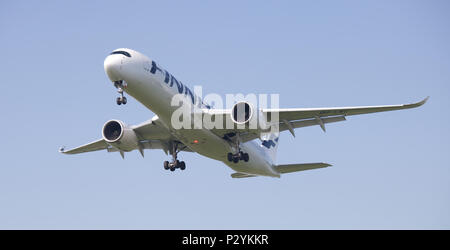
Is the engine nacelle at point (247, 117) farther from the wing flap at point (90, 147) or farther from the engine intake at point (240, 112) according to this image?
the wing flap at point (90, 147)

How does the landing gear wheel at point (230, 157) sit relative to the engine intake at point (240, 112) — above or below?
below

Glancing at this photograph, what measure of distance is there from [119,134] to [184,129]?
14.6 ft

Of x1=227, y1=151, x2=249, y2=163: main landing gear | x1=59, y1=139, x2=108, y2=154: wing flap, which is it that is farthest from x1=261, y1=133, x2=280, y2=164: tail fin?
x1=59, y1=139, x2=108, y2=154: wing flap

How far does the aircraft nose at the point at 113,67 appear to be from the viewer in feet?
83.1

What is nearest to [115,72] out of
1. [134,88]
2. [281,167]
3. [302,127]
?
[134,88]

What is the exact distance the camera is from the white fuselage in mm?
25547

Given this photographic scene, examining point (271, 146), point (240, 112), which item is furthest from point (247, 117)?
point (271, 146)

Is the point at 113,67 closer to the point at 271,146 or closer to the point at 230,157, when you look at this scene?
the point at 230,157

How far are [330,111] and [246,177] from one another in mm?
9095

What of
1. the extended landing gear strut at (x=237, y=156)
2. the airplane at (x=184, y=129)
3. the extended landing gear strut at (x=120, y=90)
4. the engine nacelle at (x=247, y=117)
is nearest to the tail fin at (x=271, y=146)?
the airplane at (x=184, y=129)

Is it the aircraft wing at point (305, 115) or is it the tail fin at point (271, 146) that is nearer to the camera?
the aircraft wing at point (305, 115)

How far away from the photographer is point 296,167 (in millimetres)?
33688

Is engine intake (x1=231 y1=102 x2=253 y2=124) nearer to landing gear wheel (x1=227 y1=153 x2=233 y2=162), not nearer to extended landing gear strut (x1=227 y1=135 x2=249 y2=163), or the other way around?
extended landing gear strut (x1=227 y1=135 x2=249 y2=163)

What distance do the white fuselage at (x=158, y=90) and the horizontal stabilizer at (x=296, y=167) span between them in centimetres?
462
